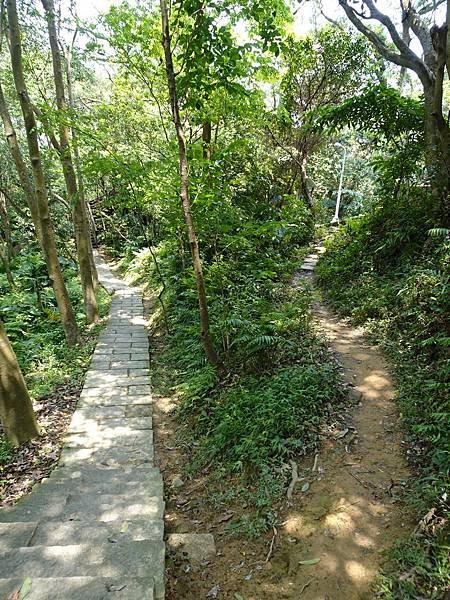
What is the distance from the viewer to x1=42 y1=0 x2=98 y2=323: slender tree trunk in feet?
22.6

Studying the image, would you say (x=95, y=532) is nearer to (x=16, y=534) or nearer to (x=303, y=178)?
(x=16, y=534)

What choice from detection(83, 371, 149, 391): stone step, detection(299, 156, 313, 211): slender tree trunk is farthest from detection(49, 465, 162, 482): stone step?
detection(299, 156, 313, 211): slender tree trunk

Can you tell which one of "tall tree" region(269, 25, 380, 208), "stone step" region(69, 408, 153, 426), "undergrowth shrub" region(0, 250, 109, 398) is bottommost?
"stone step" region(69, 408, 153, 426)

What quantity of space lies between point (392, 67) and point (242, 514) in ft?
81.6

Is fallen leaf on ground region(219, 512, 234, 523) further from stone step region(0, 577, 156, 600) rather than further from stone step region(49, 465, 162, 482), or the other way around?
stone step region(0, 577, 156, 600)

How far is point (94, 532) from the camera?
2.82 meters

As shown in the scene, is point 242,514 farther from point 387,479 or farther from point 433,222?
point 433,222

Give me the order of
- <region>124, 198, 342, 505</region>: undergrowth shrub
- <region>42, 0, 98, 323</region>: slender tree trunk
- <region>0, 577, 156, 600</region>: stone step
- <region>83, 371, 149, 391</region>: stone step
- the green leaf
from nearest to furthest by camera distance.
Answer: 1. <region>0, 577, 156, 600</region>: stone step
2. the green leaf
3. <region>124, 198, 342, 505</region>: undergrowth shrub
4. <region>83, 371, 149, 391</region>: stone step
5. <region>42, 0, 98, 323</region>: slender tree trunk

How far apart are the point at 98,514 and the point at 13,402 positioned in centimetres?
190

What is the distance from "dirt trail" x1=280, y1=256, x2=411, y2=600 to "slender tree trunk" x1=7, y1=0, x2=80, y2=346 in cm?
549

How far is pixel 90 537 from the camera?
9.09 ft

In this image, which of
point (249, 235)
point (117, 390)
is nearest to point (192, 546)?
point (117, 390)

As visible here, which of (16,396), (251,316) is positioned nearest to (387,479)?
(251,316)

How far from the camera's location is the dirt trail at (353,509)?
2387 mm
